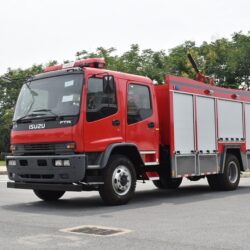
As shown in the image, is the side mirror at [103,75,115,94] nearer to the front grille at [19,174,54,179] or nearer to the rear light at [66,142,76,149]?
the rear light at [66,142,76,149]

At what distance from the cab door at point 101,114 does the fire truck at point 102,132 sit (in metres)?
0.02

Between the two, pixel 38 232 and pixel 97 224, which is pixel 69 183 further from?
pixel 38 232

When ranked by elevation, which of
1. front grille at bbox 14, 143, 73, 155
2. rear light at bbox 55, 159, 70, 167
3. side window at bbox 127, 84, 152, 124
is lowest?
rear light at bbox 55, 159, 70, 167

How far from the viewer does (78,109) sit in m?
9.56

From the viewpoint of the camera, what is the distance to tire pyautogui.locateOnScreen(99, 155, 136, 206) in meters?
9.78

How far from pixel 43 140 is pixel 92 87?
142 centimetres

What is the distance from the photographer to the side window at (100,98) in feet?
31.9

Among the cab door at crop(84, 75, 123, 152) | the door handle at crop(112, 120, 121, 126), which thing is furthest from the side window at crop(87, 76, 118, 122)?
the door handle at crop(112, 120, 121, 126)

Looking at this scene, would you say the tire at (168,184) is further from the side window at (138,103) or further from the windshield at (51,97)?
the windshield at (51,97)

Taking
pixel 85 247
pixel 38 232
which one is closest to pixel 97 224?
pixel 38 232

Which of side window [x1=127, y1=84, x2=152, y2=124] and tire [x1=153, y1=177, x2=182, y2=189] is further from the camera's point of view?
tire [x1=153, y1=177, x2=182, y2=189]

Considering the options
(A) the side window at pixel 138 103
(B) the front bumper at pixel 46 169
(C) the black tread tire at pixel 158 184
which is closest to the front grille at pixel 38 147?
(B) the front bumper at pixel 46 169

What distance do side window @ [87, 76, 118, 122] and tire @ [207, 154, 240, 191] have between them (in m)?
4.52

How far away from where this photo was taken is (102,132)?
9.85 m
